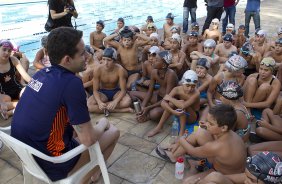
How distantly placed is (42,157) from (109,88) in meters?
3.49

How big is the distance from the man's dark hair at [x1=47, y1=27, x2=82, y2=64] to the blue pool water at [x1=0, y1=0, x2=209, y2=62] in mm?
7305

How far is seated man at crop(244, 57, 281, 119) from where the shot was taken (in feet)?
15.6

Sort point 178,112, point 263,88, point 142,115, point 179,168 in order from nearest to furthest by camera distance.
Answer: point 179,168 → point 178,112 → point 263,88 → point 142,115

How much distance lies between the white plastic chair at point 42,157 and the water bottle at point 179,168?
1.09 meters

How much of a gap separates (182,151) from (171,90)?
5.76 feet

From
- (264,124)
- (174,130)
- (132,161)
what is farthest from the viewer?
(174,130)

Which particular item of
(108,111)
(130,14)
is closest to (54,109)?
(108,111)

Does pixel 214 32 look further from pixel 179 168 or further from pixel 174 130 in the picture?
pixel 179 168

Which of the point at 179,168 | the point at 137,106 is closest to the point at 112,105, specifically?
the point at 137,106

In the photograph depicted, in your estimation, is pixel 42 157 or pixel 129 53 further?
pixel 129 53

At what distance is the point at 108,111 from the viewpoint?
17.3 feet

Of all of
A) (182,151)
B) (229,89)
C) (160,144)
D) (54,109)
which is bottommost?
(160,144)

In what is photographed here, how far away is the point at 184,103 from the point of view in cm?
446

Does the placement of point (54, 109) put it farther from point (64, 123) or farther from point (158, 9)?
point (158, 9)
